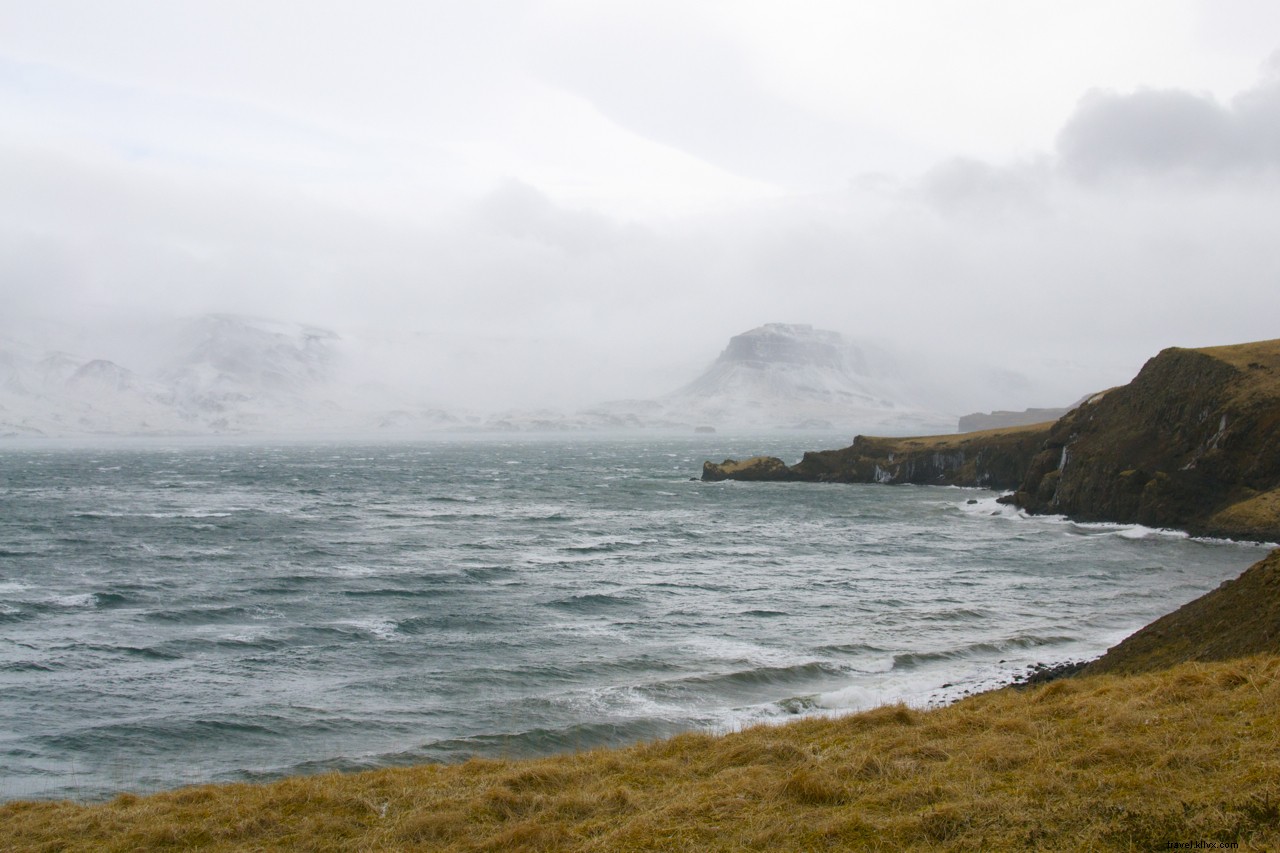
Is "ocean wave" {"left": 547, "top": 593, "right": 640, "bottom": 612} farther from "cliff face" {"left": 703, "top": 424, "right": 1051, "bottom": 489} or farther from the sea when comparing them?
"cliff face" {"left": 703, "top": 424, "right": 1051, "bottom": 489}

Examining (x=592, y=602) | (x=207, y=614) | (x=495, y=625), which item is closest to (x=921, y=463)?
(x=592, y=602)

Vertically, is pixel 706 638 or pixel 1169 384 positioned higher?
pixel 1169 384

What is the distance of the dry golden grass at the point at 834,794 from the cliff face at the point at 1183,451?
49.3 m

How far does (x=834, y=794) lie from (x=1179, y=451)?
65528mm

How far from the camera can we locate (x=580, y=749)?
21.5m

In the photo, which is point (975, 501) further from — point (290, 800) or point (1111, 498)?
point (290, 800)

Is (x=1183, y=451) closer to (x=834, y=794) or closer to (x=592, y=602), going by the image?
(x=592, y=602)

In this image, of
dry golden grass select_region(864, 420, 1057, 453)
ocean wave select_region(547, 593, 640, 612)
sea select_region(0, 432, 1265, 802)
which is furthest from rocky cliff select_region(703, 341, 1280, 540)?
ocean wave select_region(547, 593, 640, 612)

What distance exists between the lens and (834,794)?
1227 cm

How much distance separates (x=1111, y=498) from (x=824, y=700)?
177 ft

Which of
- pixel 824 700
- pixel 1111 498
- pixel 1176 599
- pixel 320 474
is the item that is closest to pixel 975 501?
pixel 1111 498

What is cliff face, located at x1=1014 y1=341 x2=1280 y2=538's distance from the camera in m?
58.5

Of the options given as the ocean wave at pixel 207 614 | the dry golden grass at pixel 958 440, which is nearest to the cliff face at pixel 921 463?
the dry golden grass at pixel 958 440

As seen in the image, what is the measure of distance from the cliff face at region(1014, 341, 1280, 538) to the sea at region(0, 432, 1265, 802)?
3301 millimetres
